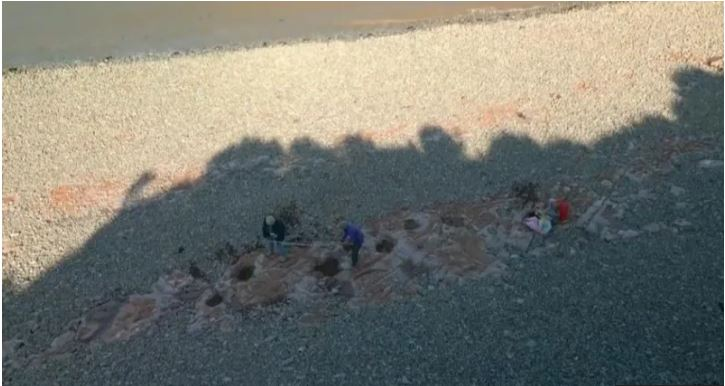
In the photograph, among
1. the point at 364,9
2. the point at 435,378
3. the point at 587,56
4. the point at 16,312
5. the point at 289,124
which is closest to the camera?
the point at 435,378

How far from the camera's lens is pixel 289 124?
1825cm

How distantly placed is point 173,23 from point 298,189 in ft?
44.2

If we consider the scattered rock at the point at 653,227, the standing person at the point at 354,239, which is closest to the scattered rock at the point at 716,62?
the scattered rock at the point at 653,227

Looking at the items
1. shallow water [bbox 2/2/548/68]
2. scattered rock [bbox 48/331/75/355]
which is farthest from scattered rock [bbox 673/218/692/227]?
shallow water [bbox 2/2/548/68]

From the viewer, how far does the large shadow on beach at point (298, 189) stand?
13.7 metres

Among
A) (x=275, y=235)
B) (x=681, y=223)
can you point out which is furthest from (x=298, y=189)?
(x=681, y=223)

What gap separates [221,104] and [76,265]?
22.2ft

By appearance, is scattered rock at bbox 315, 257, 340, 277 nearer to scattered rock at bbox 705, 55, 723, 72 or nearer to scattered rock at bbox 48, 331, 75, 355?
scattered rock at bbox 48, 331, 75, 355

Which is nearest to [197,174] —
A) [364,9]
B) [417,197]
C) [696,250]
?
[417,197]

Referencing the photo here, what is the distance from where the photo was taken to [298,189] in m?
15.6

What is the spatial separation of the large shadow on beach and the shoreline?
22.9 ft

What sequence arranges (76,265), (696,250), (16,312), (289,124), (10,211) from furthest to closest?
(289,124) → (10,211) → (76,265) → (16,312) → (696,250)

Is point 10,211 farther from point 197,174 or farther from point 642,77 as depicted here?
point 642,77

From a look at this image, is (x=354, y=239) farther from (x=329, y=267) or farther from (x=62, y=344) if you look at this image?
(x=62, y=344)
